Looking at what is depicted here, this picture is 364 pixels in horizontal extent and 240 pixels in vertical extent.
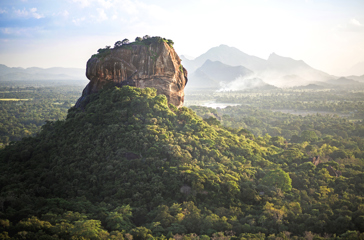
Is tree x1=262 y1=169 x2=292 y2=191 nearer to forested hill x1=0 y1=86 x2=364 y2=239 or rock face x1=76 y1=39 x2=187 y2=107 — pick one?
Result: forested hill x1=0 y1=86 x2=364 y2=239

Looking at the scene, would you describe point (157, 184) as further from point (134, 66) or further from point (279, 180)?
point (134, 66)

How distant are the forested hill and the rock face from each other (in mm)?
2725

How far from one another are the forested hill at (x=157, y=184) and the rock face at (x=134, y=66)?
8.94 feet

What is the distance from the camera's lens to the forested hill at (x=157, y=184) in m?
18.7

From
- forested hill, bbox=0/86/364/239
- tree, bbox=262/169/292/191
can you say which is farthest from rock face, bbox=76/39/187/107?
tree, bbox=262/169/292/191

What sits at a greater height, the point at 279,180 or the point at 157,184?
the point at 157,184

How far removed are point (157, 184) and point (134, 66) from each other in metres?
20.4

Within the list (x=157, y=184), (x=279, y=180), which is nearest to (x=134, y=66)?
(x=157, y=184)

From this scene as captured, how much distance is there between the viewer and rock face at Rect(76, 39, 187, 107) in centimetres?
3681

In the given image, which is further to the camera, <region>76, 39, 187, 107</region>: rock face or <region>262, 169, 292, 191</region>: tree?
<region>76, 39, 187, 107</region>: rock face

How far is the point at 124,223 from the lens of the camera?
1897cm

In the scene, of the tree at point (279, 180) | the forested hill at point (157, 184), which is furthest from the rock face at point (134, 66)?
the tree at point (279, 180)

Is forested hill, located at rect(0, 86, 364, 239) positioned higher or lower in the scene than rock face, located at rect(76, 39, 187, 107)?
lower

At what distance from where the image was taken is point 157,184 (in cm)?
2345
